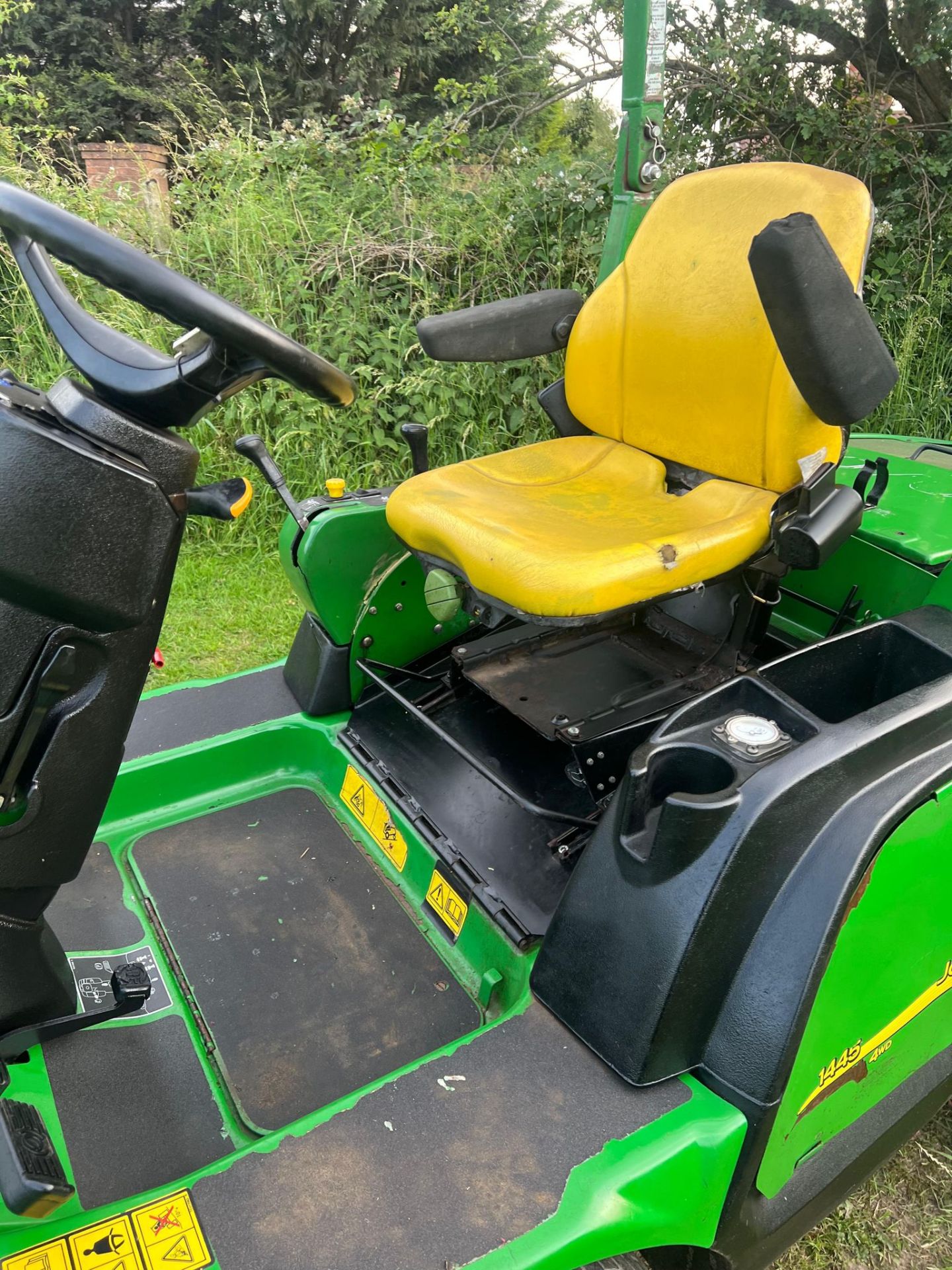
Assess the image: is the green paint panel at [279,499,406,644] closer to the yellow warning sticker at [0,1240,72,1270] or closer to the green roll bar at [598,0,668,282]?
the green roll bar at [598,0,668,282]

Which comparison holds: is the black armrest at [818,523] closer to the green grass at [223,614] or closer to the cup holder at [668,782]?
the cup holder at [668,782]

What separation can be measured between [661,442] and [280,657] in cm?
156

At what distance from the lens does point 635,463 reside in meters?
1.90

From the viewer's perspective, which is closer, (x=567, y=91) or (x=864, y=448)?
(x=864, y=448)

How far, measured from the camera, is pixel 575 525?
165 cm

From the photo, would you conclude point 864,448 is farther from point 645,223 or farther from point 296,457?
point 296,457

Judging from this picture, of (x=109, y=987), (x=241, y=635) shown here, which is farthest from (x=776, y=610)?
(x=241, y=635)

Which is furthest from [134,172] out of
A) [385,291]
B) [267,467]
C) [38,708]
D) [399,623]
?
[38,708]

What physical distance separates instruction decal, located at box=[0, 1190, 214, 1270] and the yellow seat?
0.90m

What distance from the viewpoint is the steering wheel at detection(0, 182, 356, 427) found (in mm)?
928

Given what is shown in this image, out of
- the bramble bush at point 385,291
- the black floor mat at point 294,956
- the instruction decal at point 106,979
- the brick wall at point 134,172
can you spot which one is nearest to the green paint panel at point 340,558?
the black floor mat at point 294,956

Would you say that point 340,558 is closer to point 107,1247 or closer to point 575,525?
point 575,525

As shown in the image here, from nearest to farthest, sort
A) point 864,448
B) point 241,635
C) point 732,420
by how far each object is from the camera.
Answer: point 732,420, point 864,448, point 241,635

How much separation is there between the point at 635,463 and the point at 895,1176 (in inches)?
54.7
